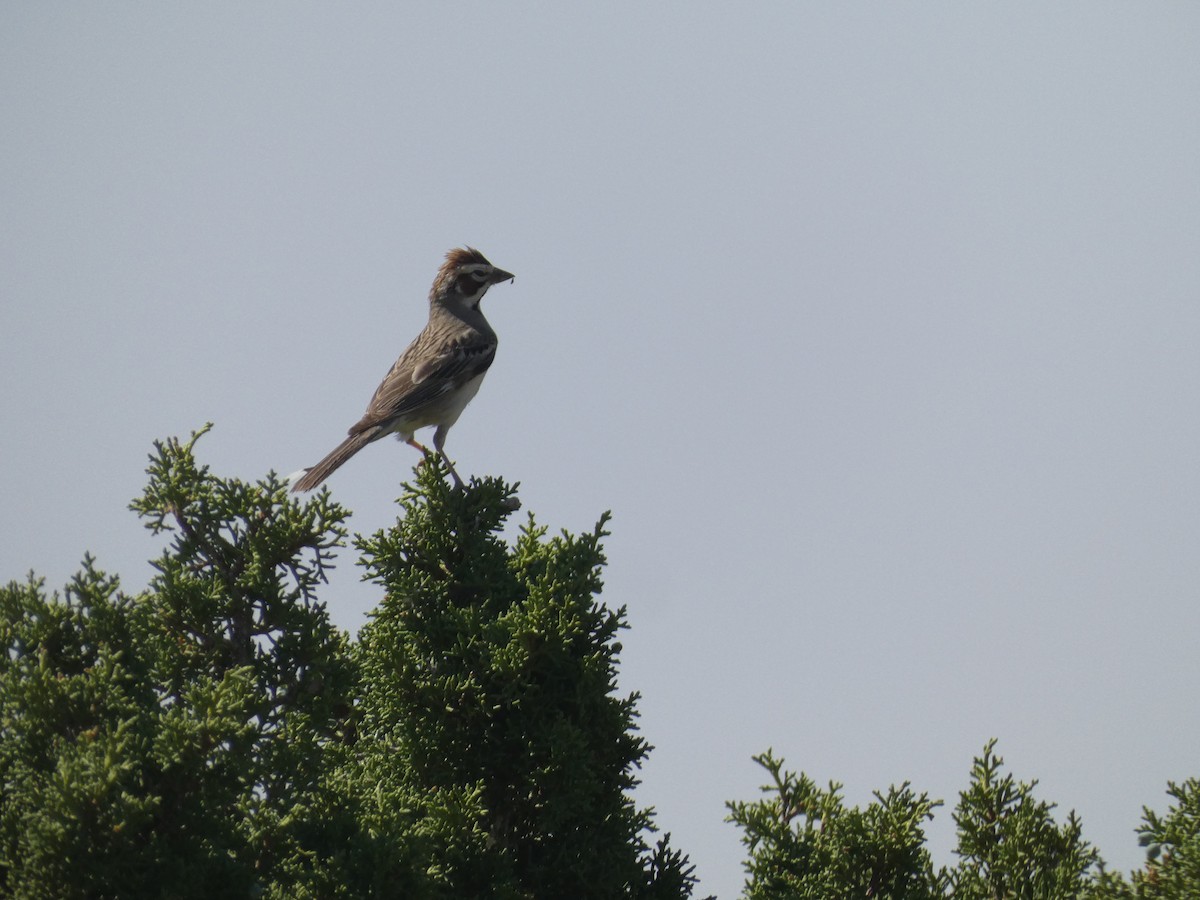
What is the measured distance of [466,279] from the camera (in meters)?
14.4

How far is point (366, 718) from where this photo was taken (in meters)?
7.61

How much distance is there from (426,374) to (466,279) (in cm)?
228

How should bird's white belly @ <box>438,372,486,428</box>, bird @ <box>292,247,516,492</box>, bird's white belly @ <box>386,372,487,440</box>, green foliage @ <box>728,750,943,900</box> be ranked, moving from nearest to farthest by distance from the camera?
green foliage @ <box>728,750,943,900</box>
bird @ <box>292,247,516,492</box>
bird's white belly @ <box>386,372,487,440</box>
bird's white belly @ <box>438,372,486,428</box>

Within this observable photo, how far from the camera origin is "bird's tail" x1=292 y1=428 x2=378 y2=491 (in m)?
10.7

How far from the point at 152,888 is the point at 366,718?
2.27 m

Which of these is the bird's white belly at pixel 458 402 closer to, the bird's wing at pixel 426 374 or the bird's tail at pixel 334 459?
the bird's wing at pixel 426 374

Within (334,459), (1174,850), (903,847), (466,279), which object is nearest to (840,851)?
(903,847)

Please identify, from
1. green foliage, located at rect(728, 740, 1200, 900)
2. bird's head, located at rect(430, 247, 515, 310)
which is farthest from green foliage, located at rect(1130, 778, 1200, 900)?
bird's head, located at rect(430, 247, 515, 310)

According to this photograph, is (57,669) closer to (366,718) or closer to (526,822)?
(366,718)

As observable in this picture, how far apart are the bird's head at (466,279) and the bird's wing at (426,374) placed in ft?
2.86

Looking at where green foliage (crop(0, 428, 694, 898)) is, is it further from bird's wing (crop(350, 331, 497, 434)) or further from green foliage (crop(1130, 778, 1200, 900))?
bird's wing (crop(350, 331, 497, 434))

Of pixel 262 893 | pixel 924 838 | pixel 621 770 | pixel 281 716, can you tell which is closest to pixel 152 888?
pixel 262 893

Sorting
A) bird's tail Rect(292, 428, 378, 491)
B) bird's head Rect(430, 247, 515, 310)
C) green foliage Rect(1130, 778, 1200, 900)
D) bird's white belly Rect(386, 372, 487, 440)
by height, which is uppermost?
bird's head Rect(430, 247, 515, 310)

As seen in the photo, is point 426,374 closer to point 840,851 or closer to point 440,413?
point 440,413
